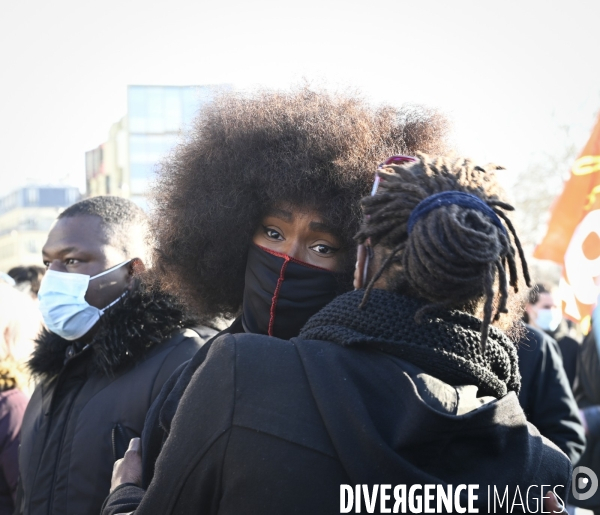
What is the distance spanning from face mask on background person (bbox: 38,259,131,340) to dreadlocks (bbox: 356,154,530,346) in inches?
82.3

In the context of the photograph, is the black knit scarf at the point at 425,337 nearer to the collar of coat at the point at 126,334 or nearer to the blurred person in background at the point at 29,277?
the collar of coat at the point at 126,334

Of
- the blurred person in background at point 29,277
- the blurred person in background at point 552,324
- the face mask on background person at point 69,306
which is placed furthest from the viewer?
the blurred person in background at point 29,277

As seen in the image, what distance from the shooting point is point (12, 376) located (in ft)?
13.9

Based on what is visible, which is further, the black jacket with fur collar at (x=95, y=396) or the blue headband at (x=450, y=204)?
the black jacket with fur collar at (x=95, y=396)

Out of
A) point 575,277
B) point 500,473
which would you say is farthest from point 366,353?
point 575,277

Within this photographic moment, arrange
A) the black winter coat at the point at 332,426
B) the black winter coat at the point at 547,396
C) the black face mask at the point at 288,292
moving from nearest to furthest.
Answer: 1. the black winter coat at the point at 332,426
2. the black face mask at the point at 288,292
3. the black winter coat at the point at 547,396

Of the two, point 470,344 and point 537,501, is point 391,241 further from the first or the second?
point 537,501

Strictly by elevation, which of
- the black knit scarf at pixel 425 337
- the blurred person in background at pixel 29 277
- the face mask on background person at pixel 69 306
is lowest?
the blurred person in background at pixel 29 277

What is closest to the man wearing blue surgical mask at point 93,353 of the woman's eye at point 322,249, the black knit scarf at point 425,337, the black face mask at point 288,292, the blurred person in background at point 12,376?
the blurred person in background at point 12,376

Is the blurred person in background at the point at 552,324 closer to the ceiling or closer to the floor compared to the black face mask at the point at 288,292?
closer to the floor

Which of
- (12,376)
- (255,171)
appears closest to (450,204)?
(255,171)

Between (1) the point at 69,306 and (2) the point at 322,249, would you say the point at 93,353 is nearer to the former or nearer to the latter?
(1) the point at 69,306

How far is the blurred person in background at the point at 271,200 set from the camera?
2.68 metres

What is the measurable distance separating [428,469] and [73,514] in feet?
6.37
